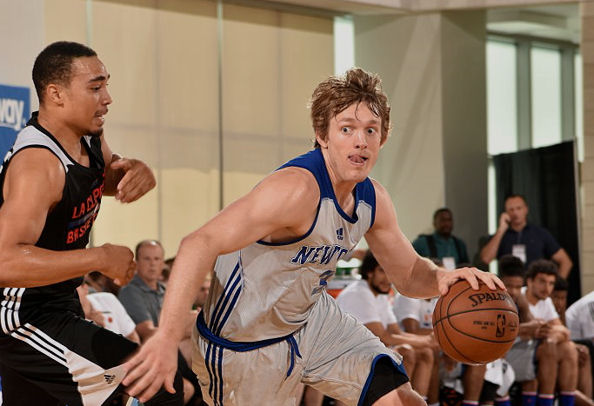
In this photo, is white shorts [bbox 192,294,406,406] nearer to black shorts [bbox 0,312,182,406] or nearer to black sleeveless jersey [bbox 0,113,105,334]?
black shorts [bbox 0,312,182,406]

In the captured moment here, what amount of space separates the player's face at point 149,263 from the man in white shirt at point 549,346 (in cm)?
313

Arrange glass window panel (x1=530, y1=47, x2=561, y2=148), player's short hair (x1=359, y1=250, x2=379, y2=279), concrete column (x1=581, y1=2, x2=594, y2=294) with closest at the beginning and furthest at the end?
player's short hair (x1=359, y1=250, x2=379, y2=279) < concrete column (x1=581, y1=2, x2=594, y2=294) < glass window panel (x1=530, y1=47, x2=561, y2=148)

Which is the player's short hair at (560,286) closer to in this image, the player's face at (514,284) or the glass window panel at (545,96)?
the player's face at (514,284)

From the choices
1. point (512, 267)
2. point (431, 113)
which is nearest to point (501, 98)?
point (431, 113)

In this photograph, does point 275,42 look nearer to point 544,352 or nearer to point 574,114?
point 544,352

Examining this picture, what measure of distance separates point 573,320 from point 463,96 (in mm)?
3462

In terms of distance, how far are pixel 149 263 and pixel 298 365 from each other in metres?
3.54

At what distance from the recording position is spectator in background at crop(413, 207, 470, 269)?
32.4 ft

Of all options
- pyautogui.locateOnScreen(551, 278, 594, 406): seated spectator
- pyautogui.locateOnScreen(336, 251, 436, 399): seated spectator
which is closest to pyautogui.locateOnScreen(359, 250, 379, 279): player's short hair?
pyautogui.locateOnScreen(336, 251, 436, 399): seated spectator

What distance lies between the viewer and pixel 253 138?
10.5 meters

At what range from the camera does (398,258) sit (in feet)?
13.1

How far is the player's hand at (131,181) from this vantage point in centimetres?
375

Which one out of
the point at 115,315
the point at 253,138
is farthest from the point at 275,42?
the point at 115,315

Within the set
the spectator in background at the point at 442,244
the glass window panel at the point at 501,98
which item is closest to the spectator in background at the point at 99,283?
the spectator in background at the point at 442,244
